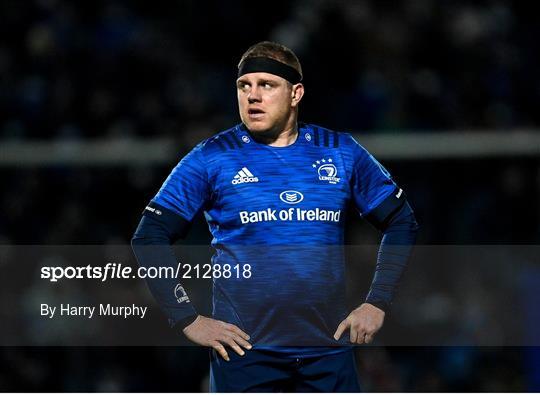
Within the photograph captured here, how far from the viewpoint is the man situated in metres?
4.71

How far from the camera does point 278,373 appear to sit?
4.75 metres

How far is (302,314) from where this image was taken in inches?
187

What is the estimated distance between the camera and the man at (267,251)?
15.5 feet

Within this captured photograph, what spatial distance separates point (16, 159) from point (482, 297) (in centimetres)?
427

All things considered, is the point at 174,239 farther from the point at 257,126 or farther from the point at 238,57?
the point at 238,57

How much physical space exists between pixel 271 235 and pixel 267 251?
69mm

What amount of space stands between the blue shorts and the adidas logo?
71 cm

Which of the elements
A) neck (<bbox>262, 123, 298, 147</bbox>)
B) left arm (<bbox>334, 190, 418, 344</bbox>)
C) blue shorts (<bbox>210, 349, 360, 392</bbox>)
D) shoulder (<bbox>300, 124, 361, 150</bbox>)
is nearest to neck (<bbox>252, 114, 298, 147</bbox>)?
neck (<bbox>262, 123, 298, 147</bbox>)

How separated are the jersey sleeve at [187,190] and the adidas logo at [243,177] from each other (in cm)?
13

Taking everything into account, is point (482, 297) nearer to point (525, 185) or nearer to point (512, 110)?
point (525, 185)

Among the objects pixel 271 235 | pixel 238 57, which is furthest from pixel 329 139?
pixel 238 57

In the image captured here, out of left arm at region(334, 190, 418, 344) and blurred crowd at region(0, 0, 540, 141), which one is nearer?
left arm at region(334, 190, 418, 344)

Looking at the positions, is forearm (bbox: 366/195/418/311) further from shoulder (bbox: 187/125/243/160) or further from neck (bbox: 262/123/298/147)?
shoulder (bbox: 187/125/243/160)

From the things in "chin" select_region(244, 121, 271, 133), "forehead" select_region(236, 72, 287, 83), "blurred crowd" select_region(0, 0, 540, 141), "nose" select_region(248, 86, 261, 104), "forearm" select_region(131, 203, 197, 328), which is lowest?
"forearm" select_region(131, 203, 197, 328)
